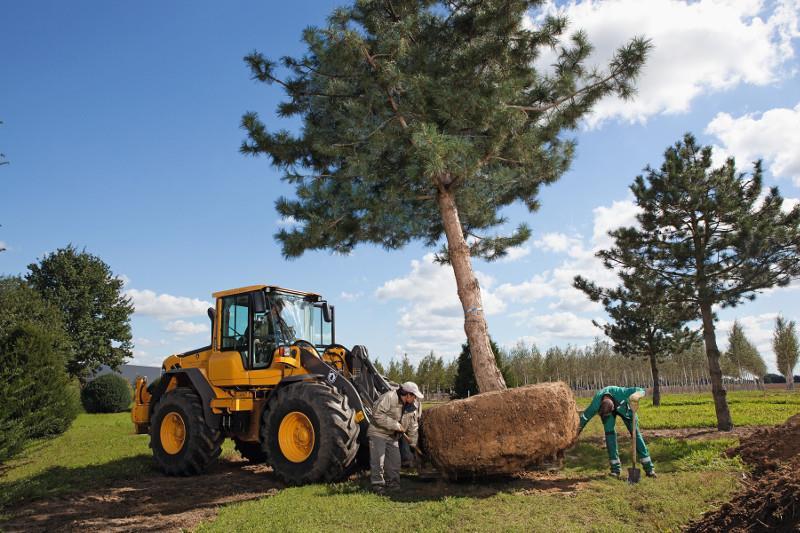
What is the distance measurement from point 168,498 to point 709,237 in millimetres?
13883

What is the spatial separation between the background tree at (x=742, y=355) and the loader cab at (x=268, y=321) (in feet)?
122

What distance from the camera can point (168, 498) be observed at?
26.9ft

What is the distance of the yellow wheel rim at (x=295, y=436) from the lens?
8.30 metres

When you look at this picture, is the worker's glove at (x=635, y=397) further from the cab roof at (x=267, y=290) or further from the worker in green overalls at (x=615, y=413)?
the cab roof at (x=267, y=290)

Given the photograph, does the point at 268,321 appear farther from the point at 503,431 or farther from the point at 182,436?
the point at 503,431

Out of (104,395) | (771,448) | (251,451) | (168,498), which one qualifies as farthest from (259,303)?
(104,395)

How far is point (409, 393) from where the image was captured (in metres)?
7.94

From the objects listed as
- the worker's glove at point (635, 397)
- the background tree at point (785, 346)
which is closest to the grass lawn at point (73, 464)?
the worker's glove at point (635, 397)

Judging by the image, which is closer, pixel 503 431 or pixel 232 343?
pixel 503 431

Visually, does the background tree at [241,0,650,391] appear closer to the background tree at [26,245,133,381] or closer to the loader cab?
the loader cab

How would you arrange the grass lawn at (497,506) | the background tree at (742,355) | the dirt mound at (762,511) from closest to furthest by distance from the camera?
the dirt mound at (762,511) → the grass lawn at (497,506) → the background tree at (742,355)

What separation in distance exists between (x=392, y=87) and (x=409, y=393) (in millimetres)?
5087

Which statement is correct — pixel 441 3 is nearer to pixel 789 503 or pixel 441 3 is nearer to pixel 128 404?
pixel 789 503

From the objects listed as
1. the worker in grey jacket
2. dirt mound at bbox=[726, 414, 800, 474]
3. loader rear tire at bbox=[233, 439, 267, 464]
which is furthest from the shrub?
dirt mound at bbox=[726, 414, 800, 474]
